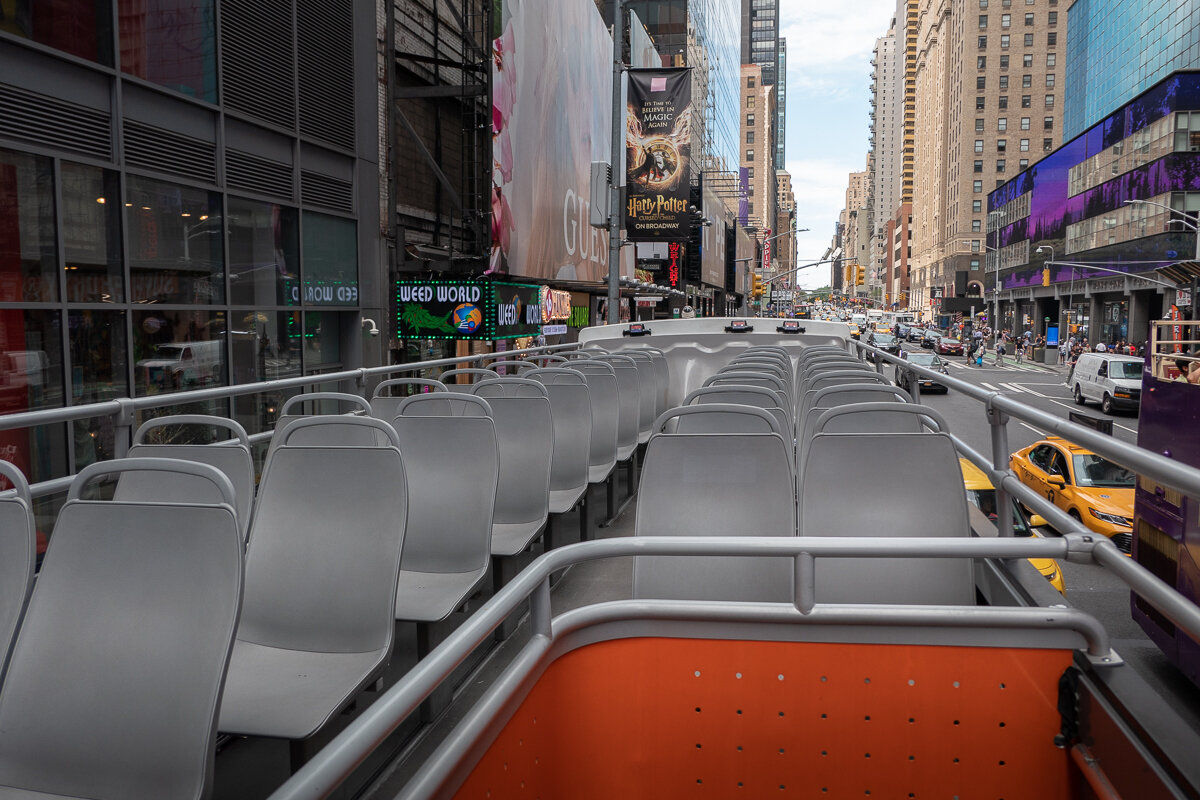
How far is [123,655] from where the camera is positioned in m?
2.60

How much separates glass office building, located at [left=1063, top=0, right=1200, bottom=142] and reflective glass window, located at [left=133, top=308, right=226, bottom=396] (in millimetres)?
65851

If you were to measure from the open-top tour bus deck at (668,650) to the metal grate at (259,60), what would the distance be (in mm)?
9824

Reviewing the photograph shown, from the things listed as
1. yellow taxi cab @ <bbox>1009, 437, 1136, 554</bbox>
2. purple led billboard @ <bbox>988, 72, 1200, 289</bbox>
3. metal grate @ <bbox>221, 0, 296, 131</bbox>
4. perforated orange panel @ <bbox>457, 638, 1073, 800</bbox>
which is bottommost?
yellow taxi cab @ <bbox>1009, 437, 1136, 554</bbox>

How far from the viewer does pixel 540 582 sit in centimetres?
246

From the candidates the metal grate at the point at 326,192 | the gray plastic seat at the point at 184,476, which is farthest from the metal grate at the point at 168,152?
the gray plastic seat at the point at 184,476

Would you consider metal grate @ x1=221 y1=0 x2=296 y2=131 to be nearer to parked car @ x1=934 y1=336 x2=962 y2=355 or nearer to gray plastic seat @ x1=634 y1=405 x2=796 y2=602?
gray plastic seat @ x1=634 y1=405 x2=796 y2=602

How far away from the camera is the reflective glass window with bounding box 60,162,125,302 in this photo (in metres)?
9.43

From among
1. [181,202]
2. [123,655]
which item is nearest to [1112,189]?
[181,202]

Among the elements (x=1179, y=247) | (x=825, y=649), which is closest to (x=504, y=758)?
(x=825, y=649)

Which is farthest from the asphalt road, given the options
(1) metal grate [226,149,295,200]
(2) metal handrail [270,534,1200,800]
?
(1) metal grate [226,149,295,200]

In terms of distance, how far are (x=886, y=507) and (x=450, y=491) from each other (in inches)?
88.5

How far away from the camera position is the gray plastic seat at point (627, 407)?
28.2ft

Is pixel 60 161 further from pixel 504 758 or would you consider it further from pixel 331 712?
pixel 504 758

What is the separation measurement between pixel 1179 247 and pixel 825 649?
60894 millimetres
